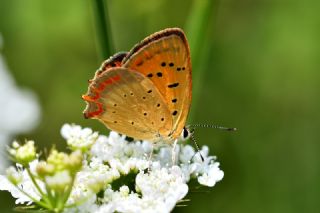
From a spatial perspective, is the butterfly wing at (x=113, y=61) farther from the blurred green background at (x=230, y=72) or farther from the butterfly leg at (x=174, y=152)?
the blurred green background at (x=230, y=72)

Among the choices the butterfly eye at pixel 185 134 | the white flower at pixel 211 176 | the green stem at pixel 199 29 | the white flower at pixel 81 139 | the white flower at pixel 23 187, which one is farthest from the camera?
the green stem at pixel 199 29

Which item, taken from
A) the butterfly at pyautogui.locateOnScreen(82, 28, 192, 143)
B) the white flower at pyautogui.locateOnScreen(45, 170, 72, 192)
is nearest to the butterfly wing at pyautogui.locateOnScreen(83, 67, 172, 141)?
the butterfly at pyautogui.locateOnScreen(82, 28, 192, 143)

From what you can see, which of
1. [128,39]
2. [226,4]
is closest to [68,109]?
[128,39]

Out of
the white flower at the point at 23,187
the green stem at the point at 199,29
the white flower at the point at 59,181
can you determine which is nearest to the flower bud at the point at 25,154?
the white flower at the point at 23,187

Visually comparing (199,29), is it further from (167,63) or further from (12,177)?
(12,177)

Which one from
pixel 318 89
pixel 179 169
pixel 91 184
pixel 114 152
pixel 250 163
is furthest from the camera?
pixel 318 89

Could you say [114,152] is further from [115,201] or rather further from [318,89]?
[318,89]

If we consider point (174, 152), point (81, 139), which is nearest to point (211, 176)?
point (174, 152)
